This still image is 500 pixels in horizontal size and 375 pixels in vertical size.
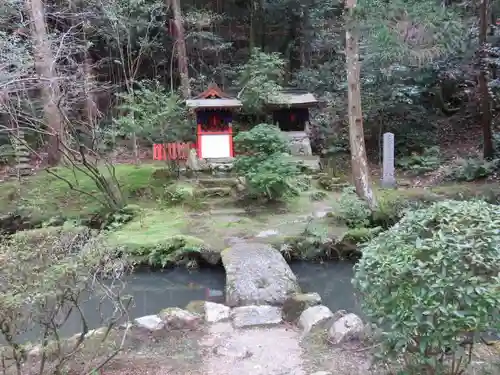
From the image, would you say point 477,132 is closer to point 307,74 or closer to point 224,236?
point 307,74

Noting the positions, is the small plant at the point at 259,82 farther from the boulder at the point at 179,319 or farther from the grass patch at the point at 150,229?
the boulder at the point at 179,319

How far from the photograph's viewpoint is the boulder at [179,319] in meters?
4.92

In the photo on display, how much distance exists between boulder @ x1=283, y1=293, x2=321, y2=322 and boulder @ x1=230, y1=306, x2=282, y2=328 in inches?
3.7

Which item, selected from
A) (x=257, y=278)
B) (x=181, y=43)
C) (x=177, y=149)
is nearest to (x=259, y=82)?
(x=177, y=149)

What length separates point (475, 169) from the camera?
39.1ft

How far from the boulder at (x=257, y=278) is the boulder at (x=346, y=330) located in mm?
1484

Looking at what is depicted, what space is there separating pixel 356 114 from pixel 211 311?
5.41 meters

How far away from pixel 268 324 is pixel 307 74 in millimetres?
12747

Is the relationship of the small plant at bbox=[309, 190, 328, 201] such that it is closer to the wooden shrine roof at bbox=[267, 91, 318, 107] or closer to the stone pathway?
the wooden shrine roof at bbox=[267, 91, 318, 107]

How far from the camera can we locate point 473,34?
13.2m

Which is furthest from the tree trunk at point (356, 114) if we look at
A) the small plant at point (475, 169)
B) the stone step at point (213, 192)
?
the small plant at point (475, 169)

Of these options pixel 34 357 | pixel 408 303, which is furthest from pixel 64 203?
pixel 408 303

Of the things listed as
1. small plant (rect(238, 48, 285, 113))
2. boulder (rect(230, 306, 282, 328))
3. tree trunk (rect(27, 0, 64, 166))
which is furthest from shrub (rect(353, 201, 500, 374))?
small plant (rect(238, 48, 285, 113))

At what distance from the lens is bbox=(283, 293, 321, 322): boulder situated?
5.25 metres
